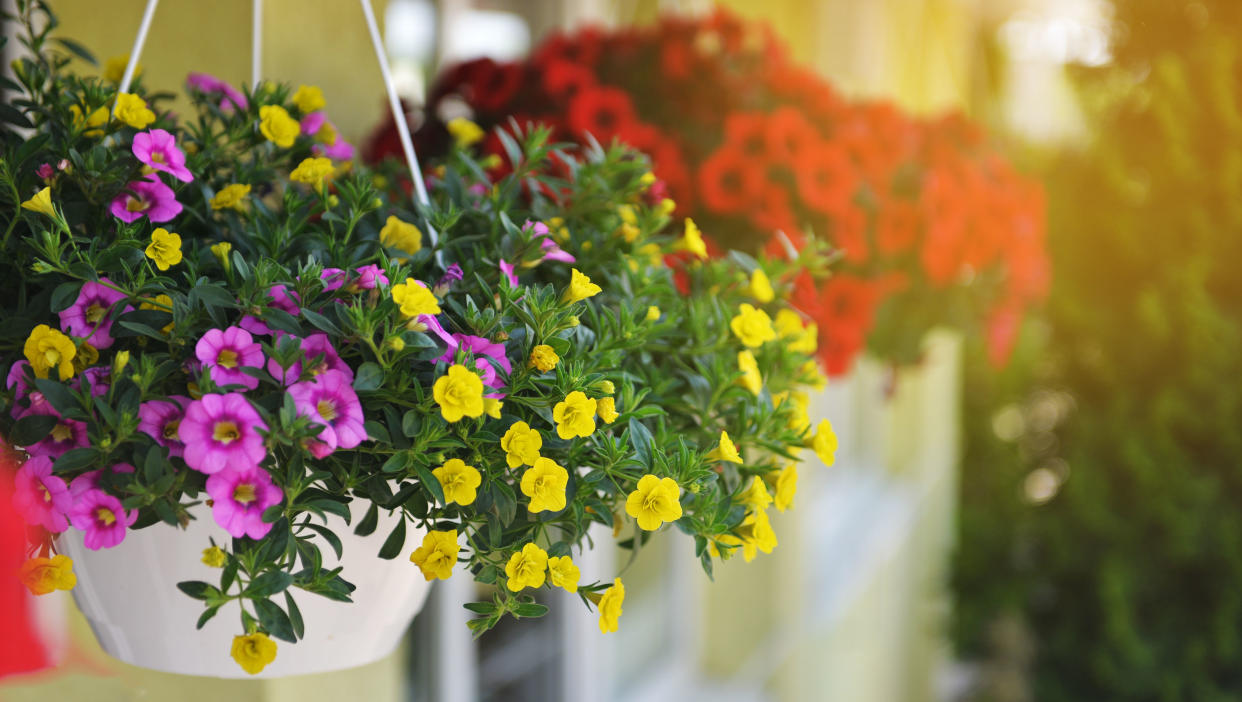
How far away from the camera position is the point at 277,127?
628 millimetres

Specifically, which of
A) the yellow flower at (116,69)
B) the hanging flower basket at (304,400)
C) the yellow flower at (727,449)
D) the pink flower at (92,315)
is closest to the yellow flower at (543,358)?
the hanging flower basket at (304,400)

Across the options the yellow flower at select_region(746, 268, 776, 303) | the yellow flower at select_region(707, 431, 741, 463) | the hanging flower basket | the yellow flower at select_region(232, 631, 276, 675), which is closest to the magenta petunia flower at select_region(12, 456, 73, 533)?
the hanging flower basket

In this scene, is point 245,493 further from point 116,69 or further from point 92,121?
point 116,69

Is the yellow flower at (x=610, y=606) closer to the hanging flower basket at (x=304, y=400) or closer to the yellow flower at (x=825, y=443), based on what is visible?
the hanging flower basket at (x=304, y=400)

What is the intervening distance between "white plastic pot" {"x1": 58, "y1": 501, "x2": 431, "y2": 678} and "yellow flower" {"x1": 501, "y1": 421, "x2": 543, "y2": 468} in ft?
0.38

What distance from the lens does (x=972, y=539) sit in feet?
12.7

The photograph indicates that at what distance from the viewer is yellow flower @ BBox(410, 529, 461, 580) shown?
50 cm

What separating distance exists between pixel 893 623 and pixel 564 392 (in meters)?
4.30

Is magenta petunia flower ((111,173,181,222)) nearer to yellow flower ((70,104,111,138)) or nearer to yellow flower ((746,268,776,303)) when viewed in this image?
yellow flower ((70,104,111,138))

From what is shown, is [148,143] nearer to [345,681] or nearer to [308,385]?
[308,385]

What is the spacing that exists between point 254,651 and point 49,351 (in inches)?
6.9

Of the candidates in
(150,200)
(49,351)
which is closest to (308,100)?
(150,200)

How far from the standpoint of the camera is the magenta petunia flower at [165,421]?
46 cm

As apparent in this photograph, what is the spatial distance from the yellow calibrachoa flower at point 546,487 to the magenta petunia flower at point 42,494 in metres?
0.22
